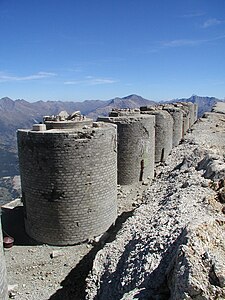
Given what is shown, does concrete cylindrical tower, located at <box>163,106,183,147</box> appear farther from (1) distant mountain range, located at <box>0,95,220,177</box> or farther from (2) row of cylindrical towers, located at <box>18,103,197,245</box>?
(2) row of cylindrical towers, located at <box>18,103,197,245</box>

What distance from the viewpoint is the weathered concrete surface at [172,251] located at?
144 inches

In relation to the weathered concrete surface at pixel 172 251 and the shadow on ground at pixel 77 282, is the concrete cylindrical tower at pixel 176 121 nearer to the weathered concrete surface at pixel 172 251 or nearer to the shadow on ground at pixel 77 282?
the weathered concrete surface at pixel 172 251

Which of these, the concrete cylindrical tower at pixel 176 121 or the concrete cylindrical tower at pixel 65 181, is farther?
the concrete cylindrical tower at pixel 176 121

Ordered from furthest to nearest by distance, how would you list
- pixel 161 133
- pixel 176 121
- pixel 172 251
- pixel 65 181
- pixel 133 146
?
1. pixel 176 121
2. pixel 161 133
3. pixel 133 146
4. pixel 65 181
5. pixel 172 251

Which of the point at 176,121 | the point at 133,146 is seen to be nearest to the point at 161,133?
the point at 176,121

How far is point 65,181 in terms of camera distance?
27.4 feet

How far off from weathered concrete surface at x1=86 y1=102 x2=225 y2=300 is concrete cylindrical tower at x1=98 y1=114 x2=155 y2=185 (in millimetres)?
5706

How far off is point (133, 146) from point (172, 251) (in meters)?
8.86

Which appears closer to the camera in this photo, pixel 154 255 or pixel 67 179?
pixel 154 255

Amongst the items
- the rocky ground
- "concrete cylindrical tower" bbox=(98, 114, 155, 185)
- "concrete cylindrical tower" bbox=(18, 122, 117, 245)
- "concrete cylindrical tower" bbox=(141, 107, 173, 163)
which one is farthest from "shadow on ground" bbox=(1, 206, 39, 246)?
"concrete cylindrical tower" bbox=(141, 107, 173, 163)

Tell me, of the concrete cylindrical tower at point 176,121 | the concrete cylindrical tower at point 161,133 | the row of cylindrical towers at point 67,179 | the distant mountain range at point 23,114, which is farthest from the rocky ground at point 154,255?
the concrete cylindrical tower at point 176,121

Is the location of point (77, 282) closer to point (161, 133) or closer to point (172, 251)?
point (172, 251)

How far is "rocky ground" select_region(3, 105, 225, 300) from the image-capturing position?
3.80 m

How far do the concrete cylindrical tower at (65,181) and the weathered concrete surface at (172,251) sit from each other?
1971 millimetres
